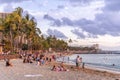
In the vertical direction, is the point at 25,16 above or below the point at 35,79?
above

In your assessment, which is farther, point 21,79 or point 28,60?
point 28,60

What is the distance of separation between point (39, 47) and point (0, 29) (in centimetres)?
7248

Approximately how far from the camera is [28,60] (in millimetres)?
58469

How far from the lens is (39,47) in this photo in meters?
174

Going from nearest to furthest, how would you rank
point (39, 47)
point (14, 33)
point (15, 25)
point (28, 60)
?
point (28, 60) → point (15, 25) → point (14, 33) → point (39, 47)

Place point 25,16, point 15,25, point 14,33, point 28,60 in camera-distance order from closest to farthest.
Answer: point 28,60, point 15,25, point 14,33, point 25,16

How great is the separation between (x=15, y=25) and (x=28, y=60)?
41226 millimetres

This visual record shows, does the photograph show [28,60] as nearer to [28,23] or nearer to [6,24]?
[6,24]

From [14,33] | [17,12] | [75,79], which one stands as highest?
[17,12]

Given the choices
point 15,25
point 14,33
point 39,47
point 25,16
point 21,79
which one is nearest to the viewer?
point 21,79

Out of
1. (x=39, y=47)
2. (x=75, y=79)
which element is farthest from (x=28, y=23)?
(x=75, y=79)

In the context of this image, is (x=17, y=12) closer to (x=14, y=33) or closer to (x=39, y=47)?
(x=14, y=33)

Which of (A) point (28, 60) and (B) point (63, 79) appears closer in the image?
(B) point (63, 79)

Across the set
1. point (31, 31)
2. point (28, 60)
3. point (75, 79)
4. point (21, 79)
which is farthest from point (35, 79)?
point (31, 31)
